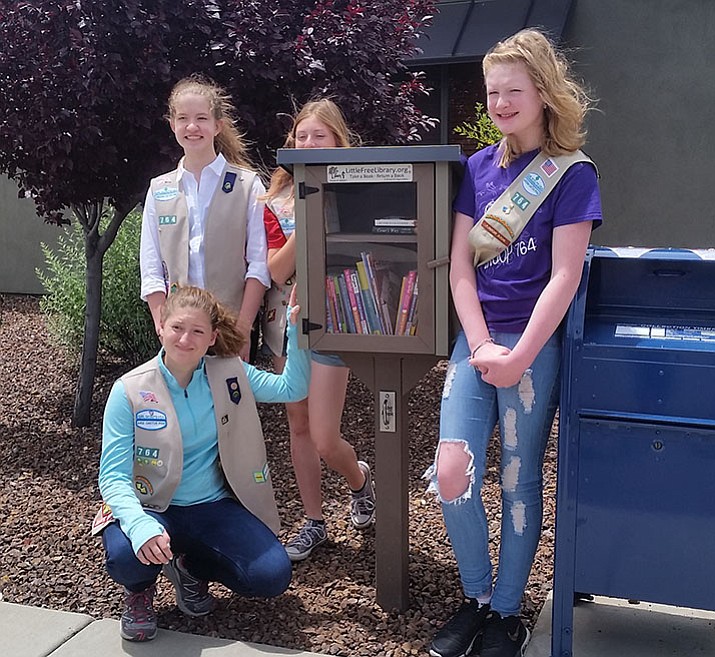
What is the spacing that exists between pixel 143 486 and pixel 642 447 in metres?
1.71

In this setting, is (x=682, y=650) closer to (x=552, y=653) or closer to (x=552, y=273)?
(x=552, y=653)

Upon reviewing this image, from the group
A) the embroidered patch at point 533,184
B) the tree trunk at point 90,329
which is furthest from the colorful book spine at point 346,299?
the tree trunk at point 90,329

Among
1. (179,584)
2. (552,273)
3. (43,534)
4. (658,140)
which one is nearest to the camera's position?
(552,273)

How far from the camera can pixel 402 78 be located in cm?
737

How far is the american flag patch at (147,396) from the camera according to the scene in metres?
3.11

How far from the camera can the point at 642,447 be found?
258cm

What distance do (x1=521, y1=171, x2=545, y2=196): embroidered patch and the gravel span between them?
61.0 inches

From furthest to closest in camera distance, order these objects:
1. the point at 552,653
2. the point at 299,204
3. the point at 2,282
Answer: the point at 2,282 → the point at 299,204 → the point at 552,653

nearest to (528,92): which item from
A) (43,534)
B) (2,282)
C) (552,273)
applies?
(552,273)

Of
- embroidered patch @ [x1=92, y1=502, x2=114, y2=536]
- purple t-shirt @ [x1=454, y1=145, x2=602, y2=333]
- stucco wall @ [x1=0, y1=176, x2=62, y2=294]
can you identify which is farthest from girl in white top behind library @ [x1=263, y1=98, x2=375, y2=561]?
stucco wall @ [x1=0, y1=176, x2=62, y2=294]

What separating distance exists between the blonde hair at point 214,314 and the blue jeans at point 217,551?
1.90 ft

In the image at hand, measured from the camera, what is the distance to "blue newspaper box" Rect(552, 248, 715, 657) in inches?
100.0

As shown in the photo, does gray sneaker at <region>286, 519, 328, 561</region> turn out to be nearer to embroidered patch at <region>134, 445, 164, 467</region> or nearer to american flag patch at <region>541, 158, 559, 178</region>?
embroidered patch at <region>134, 445, 164, 467</region>

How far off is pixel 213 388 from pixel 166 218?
2.46 ft
